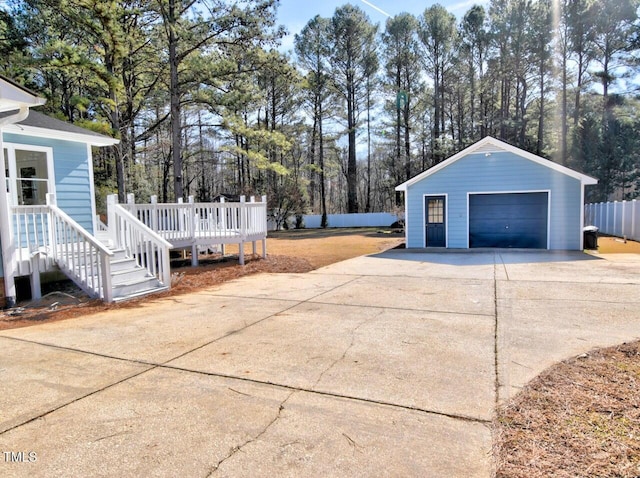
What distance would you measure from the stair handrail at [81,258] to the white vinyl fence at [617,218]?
1773 cm

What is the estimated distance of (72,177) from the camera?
8.40 meters

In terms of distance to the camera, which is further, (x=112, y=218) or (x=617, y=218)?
(x=617, y=218)

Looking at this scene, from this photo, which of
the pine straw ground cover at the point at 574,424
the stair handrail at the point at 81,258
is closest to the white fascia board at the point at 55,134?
the stair handrail at the point at 81,258

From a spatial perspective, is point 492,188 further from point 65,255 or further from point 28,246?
point 28,246

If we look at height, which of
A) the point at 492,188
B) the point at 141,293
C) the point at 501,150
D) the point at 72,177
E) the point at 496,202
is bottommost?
the point at 141,293

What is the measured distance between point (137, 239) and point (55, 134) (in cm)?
269

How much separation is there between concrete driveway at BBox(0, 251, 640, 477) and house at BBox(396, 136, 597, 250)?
7.47 m

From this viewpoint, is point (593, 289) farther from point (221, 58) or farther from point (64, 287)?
point (221, 58)

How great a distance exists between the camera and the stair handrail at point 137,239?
7371mm

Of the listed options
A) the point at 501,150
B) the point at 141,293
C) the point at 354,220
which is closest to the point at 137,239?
the point at 141,293

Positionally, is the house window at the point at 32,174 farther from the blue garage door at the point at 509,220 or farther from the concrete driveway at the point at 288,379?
the blue garage door at the point at 509,220

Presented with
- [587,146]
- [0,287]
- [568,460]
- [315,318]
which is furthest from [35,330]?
[587,146]

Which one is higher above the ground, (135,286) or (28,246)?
(28,246)

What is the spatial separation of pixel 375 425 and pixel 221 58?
15299mm
